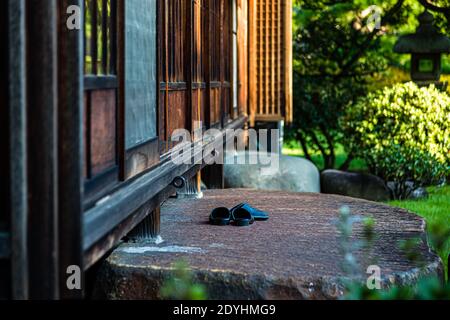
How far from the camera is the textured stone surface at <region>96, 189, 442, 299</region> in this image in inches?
198

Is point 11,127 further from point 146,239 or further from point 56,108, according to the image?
point 146,239

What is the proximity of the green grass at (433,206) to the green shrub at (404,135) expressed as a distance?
1.14 feet

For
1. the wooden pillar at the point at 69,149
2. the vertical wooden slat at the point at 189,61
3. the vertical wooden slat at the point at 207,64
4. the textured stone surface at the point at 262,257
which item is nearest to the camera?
the wooden pillar at the point at 69,149

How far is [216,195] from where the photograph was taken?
352 inches

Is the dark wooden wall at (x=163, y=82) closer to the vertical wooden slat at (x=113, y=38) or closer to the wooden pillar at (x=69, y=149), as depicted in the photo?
the vertical wooden slat at (x=113, y=38)

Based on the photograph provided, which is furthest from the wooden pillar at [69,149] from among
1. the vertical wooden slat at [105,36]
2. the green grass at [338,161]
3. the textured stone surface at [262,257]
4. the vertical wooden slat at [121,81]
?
the green grass at [338,161]

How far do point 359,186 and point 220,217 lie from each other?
7061 mm

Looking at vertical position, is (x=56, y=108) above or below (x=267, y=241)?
above

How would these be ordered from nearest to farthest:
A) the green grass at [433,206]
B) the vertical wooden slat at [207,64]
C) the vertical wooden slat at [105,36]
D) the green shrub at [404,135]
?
1. the vertical wooden slat at [105,36]
2. the vertical wooden slat at [207,64]
3. the green grass at [433,206]
4. the green shrub at [404,135]

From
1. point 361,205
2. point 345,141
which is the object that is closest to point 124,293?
point 361,205

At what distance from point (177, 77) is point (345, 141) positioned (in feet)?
24.6

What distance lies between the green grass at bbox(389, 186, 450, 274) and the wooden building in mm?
4813

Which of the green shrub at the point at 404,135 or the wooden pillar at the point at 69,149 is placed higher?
the wooden pillar at the point at 69,149

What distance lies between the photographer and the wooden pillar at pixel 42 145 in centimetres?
338
